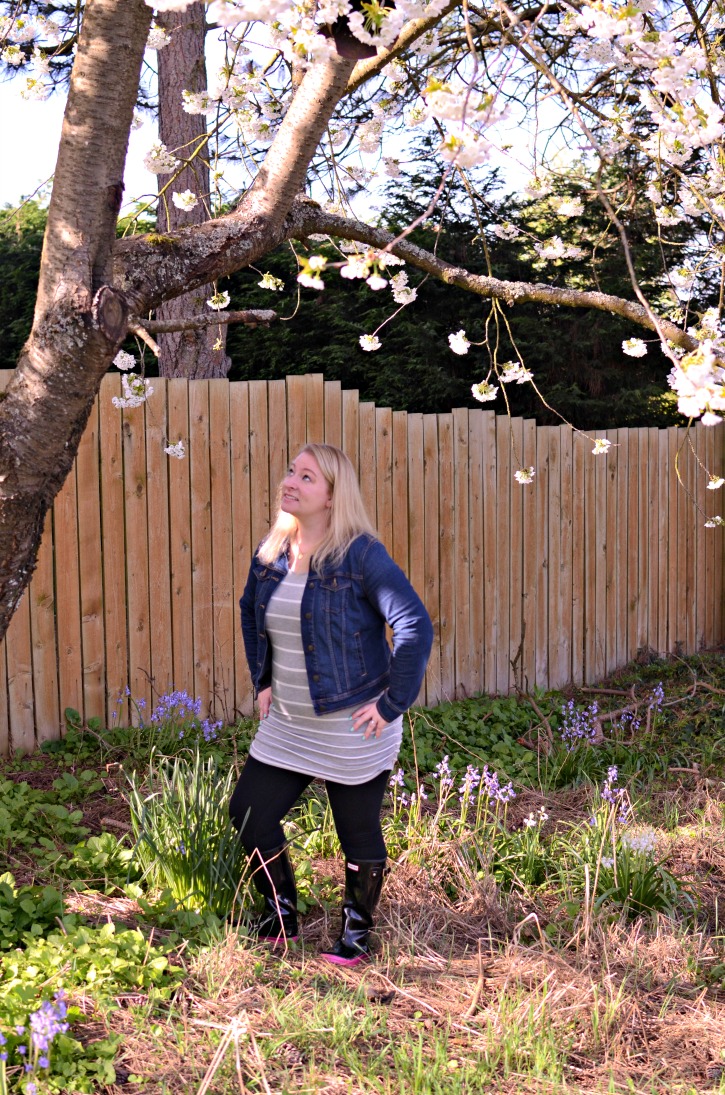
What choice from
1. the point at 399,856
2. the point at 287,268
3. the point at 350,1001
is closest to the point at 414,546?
the point at 399,856

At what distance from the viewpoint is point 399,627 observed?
294 centimetres

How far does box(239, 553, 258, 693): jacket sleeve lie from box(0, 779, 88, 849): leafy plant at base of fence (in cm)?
106

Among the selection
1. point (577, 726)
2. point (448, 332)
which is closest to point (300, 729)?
point (577, 726)

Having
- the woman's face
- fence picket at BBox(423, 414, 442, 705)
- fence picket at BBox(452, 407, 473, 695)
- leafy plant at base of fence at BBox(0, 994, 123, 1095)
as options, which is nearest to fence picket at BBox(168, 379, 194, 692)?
fence picket at BBox(423, 414, 442, 705)

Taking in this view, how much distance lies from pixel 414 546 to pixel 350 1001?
3.55 metres

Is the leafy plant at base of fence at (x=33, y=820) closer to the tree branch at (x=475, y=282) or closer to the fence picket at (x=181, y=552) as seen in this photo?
the fence picket at (x=181, y=552)

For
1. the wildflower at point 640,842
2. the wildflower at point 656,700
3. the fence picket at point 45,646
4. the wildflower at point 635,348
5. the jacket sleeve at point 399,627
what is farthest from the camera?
the wildflower at point 656,700

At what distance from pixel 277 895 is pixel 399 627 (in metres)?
0.85

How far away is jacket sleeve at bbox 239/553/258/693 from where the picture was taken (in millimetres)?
3248

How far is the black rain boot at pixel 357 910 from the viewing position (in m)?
3.02

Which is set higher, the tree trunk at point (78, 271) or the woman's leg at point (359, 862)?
the tree trunk at point (78, 271)

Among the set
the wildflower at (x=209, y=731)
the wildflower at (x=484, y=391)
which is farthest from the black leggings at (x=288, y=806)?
the wildflower at (x=484, y=391)

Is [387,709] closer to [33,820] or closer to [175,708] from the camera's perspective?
[33,820]

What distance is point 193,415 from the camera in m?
5.17
